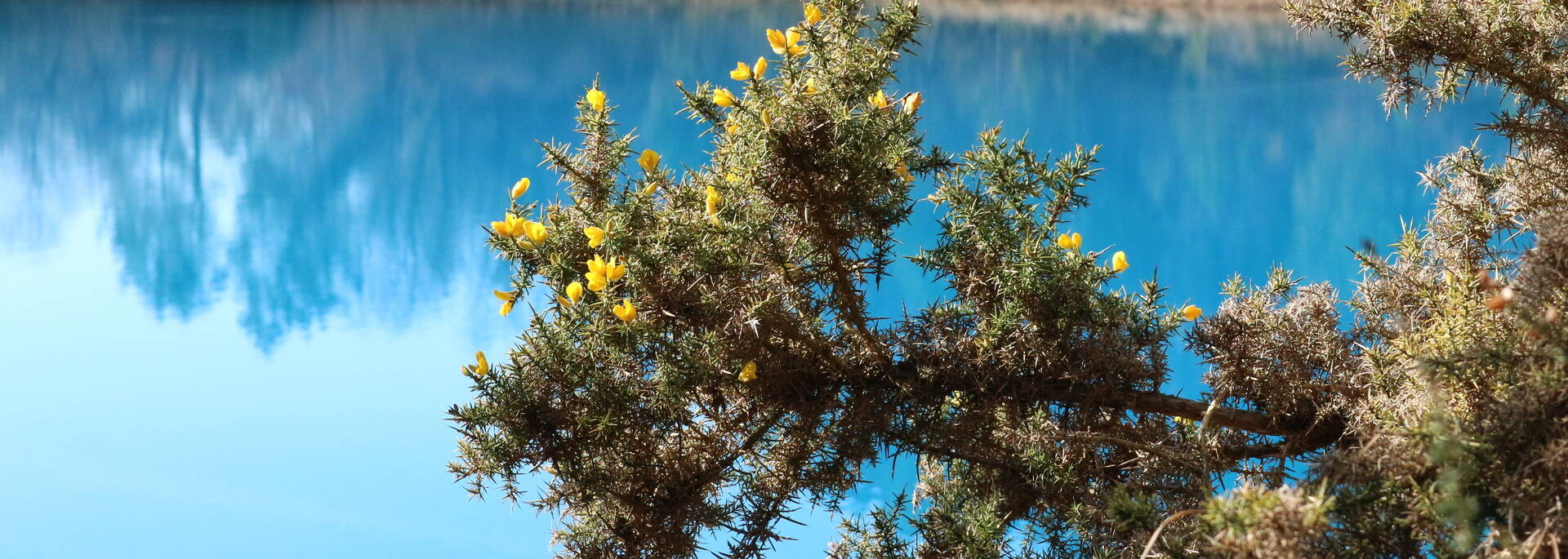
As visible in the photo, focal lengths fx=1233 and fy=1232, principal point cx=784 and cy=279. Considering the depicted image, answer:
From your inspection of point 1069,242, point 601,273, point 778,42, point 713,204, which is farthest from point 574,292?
point 1069,242

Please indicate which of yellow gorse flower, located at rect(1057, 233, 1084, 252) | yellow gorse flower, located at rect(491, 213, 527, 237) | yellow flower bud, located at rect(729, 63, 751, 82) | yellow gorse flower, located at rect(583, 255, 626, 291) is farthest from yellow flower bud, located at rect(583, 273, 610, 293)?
yellow gorse flower, located at rect(1057, 233, 1084, 252)

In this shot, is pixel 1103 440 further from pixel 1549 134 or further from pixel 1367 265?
pixel 1549 134

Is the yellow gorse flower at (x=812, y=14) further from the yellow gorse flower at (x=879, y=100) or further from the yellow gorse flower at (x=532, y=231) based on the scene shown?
the yellow gorse flower at (x=532, y=231)

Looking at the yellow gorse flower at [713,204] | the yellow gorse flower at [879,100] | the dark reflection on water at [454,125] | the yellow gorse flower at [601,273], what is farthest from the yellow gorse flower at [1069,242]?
the dark reflection on water at [454,125]

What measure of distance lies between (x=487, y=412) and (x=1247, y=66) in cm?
1026

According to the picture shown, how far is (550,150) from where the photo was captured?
3.98 feet

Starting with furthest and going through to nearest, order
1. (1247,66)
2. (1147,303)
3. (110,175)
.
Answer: (1247,66) < (110,175) < (1147,303)

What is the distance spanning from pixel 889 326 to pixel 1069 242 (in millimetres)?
202

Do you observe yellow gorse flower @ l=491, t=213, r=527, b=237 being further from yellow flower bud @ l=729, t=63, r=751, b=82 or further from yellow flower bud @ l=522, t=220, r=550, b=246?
yellow flower bud @ l=729, t=63, r=751, b=82

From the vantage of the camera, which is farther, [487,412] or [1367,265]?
[1367,265]

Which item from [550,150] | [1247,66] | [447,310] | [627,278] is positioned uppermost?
[1247,66]

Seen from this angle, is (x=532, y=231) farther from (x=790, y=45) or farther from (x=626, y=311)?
(x=790, y=45)

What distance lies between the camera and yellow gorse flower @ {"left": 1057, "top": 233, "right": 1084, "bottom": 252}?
1.22 metres

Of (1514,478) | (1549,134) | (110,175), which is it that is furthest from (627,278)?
(110,175)
